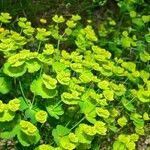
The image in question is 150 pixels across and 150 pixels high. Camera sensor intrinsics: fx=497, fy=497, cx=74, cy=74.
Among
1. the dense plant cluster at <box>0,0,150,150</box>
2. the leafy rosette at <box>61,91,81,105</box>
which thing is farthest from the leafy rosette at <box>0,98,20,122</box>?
the leafy rosette at <box>61,91,81,105</box>

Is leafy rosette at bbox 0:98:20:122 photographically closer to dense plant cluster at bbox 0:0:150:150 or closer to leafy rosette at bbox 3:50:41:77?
dense plant cluster at bbox 0:0:150:150

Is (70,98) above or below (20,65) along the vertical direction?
below

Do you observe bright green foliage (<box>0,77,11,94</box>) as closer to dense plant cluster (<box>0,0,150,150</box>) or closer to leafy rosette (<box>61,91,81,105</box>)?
dense plant cluster (<box>0,0,150,150</box>)

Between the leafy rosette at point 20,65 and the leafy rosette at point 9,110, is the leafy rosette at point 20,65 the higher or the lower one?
the higher one

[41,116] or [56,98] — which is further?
[56,98]

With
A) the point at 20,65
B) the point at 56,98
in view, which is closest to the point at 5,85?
the point at 20,65

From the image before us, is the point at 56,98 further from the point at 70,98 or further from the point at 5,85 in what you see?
the point at 5,85

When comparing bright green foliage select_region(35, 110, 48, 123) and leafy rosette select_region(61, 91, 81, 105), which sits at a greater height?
leafy rosette select_region(61, 91, 81, 105)

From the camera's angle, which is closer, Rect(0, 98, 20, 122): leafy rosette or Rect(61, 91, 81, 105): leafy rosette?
Rect(0, 98, 20, 122): leafy rosette

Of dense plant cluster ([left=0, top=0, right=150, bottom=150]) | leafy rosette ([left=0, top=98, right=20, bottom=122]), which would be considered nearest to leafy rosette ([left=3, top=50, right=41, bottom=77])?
dense plant cluster ([left=0, top=0, right=150, bottom=150])

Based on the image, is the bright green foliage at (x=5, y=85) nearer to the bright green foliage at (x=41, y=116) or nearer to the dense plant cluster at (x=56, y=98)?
the dense plant cluster at (x=56, y=98)

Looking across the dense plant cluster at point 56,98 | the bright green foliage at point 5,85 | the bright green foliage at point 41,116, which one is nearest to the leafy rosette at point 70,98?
the dense plant cluster at point 56,98
